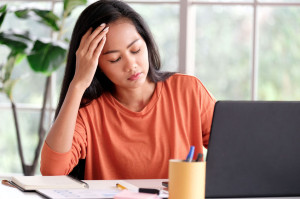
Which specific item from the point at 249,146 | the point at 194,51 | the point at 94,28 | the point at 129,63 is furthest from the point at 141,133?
the point at 194,51

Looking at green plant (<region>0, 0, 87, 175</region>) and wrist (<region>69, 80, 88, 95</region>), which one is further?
green plant (<region>0, 0, 87, 175</region>)

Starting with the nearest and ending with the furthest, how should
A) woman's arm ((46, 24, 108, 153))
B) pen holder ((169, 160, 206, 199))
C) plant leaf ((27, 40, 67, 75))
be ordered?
pen holder ((169, 160, 206, 199)), woman's arm ((46, 24, 108, 153)), plant leaf ((27, 40, 67, 75))

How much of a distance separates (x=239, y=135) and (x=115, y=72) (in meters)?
0.68

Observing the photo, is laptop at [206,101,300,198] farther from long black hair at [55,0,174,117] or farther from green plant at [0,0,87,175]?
green plant at [0,0,87,175]

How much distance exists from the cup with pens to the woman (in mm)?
606

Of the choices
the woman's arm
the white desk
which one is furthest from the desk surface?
the woman's arm

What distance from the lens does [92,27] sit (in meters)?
1.86

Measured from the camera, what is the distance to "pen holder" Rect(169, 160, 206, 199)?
4.03 ft

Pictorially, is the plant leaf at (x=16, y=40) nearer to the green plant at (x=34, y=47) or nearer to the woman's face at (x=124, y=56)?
the green plant at (x=34, y=47)

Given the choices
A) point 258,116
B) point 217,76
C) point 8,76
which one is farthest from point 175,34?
point 258,116

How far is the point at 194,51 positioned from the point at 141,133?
1795 mm

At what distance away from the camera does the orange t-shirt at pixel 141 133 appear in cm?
189

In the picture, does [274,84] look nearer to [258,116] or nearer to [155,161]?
[155,161]

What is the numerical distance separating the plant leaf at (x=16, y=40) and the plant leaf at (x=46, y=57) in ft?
0.21
